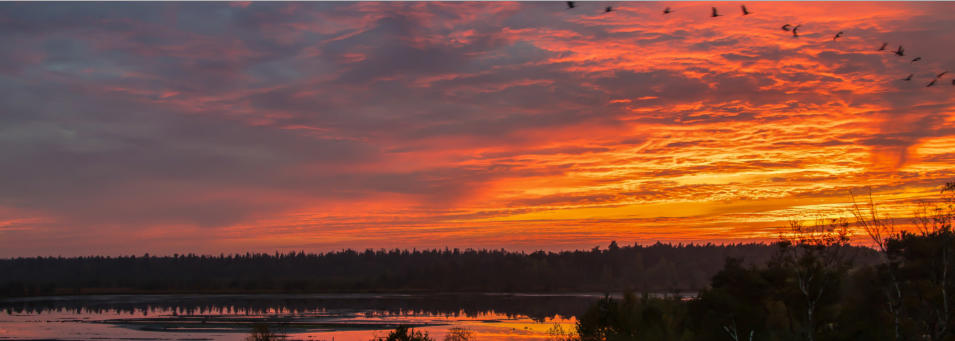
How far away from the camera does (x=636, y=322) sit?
48906 millimetres

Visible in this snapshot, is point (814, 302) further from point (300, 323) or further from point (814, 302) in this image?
point (300, 323)

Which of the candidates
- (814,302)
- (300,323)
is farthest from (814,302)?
(300,323)

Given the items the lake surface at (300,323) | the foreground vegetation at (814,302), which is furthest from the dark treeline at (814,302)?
the lake surface at (300,323)

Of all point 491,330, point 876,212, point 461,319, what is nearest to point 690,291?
point 461,319

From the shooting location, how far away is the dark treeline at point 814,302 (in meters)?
45.8

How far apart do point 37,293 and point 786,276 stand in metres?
175

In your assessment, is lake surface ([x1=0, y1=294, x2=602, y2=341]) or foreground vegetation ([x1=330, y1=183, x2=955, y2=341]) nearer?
foreground vegetation ([x1=330, y1=183, x2=955, y2=341])

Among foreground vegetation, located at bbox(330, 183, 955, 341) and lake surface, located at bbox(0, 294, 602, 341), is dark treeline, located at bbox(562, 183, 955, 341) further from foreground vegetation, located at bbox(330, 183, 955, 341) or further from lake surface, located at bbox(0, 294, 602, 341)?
lake surface, located at bbox(0, 294, 602, 341)

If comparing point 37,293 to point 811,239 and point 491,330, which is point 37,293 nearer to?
point 491,330

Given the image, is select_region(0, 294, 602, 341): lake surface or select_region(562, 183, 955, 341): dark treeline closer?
select_region(562, 183, 955, 341): dark treeline

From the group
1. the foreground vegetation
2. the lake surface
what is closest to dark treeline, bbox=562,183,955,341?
the foreground vegetation

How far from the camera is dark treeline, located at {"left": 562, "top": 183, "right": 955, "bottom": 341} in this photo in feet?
150

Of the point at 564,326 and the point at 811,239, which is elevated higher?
the point at 811,239

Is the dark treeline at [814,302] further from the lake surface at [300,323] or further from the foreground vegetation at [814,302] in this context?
the lake surface at [300,323]
